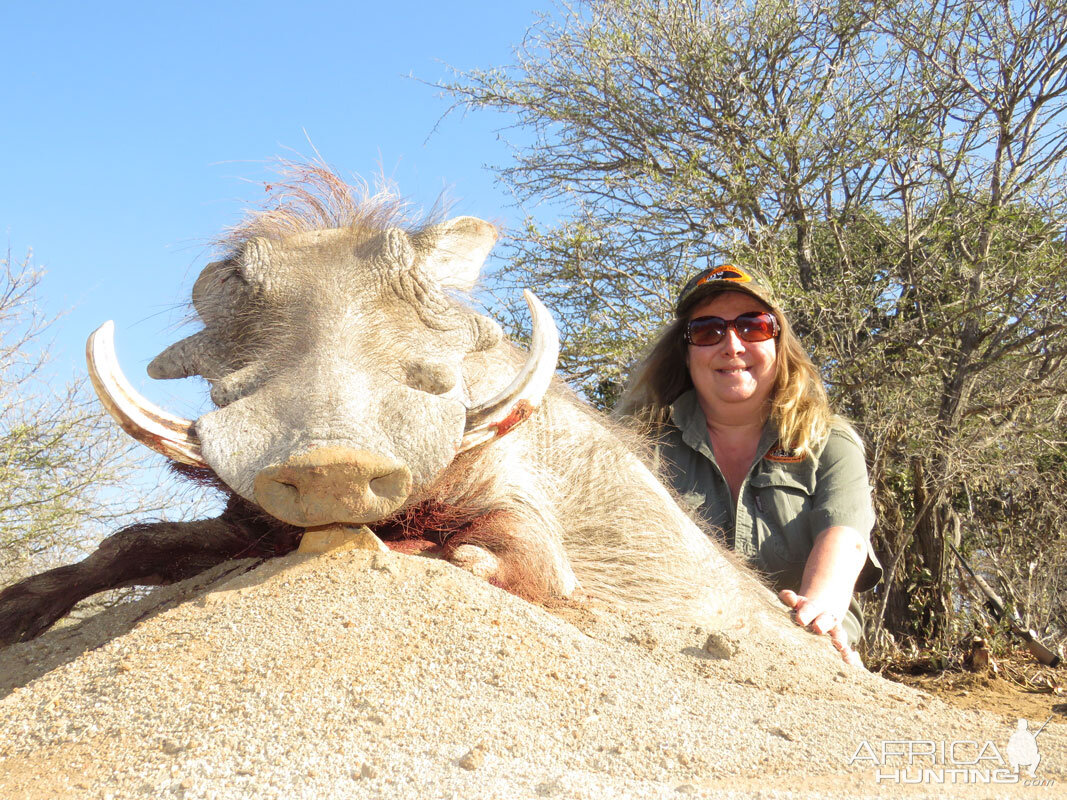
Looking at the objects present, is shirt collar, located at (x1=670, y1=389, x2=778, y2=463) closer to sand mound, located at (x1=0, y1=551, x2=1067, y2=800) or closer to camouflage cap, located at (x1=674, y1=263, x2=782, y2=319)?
camouflage cap, located at (x1=674, y1=263, x2=782, y2=319)

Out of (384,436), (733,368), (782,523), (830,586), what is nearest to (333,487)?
(384,436)

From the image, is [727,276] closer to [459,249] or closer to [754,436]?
[754,436]

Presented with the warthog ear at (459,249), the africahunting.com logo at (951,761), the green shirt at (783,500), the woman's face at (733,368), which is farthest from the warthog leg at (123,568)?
the woman's face at (733,368)

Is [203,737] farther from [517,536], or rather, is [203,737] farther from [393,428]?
[517,536]

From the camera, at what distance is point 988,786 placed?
1.70m

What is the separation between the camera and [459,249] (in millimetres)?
2967

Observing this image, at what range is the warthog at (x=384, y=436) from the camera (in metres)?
2.03

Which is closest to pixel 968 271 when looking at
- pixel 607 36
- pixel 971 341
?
pixel 971 341

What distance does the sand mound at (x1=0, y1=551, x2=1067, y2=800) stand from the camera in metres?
1.62

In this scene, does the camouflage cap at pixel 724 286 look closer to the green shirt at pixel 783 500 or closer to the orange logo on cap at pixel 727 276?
the orange logo on cap at pixel 727 276

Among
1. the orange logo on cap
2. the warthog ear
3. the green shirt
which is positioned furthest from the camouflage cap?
the warthog ear

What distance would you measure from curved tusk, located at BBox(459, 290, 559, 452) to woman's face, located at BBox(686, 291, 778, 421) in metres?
1.72

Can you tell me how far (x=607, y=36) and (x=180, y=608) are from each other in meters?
5.40

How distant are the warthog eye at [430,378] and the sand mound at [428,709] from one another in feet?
1.31
